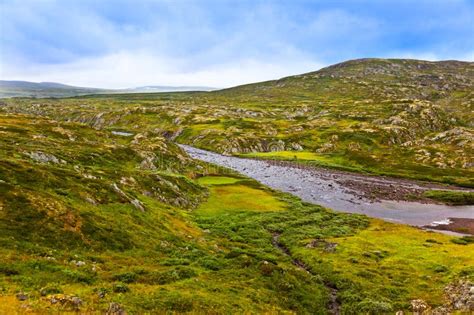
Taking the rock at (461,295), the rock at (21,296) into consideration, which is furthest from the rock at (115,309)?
the rock at (461,295)

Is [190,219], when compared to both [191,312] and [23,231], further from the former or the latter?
[191,312]

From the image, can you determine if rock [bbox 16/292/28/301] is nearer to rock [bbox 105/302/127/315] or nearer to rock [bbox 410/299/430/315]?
rock [bbox 105/302/127/315]

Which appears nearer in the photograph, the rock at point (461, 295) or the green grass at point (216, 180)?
the rock at point (461, 295)

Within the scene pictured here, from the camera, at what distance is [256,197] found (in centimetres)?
9331

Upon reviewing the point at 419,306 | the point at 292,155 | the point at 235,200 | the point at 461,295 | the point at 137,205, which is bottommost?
the point at 235,200

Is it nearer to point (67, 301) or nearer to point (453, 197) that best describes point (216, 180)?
point (453, 197)

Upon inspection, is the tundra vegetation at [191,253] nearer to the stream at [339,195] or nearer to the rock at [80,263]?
the rock at [80,263]

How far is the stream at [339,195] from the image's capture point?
91819 millimetres

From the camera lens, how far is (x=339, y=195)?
109062 millimetres

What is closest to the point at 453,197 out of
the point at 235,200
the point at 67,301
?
the point at 235,200

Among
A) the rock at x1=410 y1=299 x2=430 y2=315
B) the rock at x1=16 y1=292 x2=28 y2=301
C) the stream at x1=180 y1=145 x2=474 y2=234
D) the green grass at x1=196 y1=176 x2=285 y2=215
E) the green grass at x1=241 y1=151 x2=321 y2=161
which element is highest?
the rock at x1=16 y1=292 x2=28 y2=301

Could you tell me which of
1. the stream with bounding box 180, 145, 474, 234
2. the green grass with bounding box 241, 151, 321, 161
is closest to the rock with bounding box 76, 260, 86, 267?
the stream with bounding box 180, 145, 474, 234

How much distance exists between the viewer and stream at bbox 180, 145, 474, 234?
91819 millimetres

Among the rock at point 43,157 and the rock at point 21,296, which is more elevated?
the rock at point 43,157
